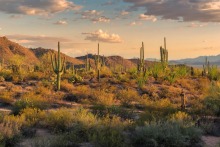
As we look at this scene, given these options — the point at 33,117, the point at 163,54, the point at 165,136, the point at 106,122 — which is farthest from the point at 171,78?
the point at 165,136

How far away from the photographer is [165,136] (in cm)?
977

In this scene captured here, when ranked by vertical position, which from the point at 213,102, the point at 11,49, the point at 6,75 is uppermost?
the point at 11,49

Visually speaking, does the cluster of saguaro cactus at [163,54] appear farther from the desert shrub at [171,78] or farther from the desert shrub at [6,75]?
the desert shrub at [6,75]

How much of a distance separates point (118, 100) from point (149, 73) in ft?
41.0

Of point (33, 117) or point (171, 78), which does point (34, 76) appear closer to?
point (171, 78)

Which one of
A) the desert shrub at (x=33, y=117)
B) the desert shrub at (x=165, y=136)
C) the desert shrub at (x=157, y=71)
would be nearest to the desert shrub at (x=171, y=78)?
the desert shrub at (x=157, y=71)

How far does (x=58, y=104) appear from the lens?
18.8 m

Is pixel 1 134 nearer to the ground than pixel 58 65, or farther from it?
nearer to the ground

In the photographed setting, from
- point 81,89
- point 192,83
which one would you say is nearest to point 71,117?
point 81,89

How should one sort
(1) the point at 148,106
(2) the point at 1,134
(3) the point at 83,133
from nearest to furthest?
(2) the point at 1,134
(3) the point at 83,133
(1) the point at 148,106

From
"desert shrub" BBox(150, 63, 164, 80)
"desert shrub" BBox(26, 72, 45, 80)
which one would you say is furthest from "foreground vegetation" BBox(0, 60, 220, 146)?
"desert shrub" BBox(150, 63, 164, 80)

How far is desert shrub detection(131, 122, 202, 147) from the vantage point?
384 inches

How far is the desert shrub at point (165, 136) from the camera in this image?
384 inches

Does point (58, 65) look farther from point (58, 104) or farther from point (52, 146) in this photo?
point (52, 146)
